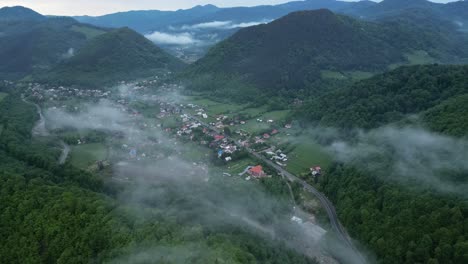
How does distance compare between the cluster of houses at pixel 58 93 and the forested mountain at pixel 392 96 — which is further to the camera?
the cluster of houses at pixel 58 93

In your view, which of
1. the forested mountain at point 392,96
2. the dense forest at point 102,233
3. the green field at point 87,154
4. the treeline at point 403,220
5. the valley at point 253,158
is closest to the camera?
the dense forest at point 102,233

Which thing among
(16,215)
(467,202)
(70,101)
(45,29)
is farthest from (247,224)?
(45,29)

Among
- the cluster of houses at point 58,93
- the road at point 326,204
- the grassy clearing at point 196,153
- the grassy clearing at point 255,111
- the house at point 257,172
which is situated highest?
the cluster of houses at point 58,93

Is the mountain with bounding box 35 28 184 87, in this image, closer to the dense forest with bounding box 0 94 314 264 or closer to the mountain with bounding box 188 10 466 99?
the mountain with bounding box 188 10 466 99

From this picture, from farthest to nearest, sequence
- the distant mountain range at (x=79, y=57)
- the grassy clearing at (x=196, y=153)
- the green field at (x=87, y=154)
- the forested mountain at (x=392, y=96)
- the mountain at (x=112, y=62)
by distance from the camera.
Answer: the distant mountain range at (x=79, y=57) → the mountain at (x=112, y=62) → the grassy clearing at (x=196, y=153) → the green field at (x=87, y=154) → the forested mountain at (x=392, y=96)

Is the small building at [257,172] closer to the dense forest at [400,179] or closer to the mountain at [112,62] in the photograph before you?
the dense forest at [400,179]

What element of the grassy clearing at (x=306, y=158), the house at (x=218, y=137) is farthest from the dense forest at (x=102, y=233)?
the house at (x=218, y=137)

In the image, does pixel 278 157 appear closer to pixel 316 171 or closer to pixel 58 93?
pixel 316 171
